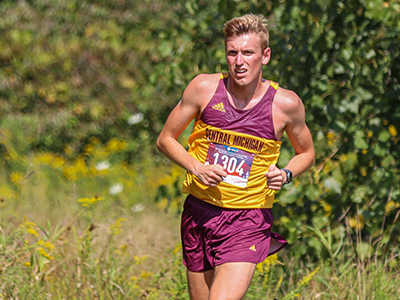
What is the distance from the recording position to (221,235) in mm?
2701

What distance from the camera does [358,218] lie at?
13.0 feet

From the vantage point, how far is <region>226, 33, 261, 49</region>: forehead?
261 cm

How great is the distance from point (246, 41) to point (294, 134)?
0.48 m

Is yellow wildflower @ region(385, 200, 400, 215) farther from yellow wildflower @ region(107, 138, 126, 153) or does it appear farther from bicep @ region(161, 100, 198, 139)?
yellow wildflower @ region(107, 138, 126, 153)

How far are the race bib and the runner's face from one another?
281mm

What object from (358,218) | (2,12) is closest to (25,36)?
(2,12)

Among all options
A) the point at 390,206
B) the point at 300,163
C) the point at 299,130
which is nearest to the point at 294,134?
the point at 299,130

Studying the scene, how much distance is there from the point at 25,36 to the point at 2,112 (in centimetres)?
86

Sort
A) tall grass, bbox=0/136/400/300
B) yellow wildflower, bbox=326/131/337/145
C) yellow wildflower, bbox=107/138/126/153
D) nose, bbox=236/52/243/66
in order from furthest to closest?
1. yellow wildflower, bbox=107/138/126/153
2. yellow wildflower, bbox=326/131/337/145
3. tall grass, bbox=0/136/400/300
4. nose, bbox=236/52/243/66

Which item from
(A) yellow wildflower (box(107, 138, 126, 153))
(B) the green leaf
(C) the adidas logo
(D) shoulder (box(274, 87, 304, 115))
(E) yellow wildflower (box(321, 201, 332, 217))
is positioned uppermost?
(D) shoulder (box(274, 87, 304, 115))

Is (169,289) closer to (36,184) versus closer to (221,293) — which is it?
(221,293)

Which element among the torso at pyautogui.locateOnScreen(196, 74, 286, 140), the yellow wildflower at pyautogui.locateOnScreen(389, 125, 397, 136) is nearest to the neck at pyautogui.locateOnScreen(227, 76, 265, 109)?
the torso at pyautogui.locateOnScreen(196, 74, 286, 140)

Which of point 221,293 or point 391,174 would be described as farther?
point 391,174

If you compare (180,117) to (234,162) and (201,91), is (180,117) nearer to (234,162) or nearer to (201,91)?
(201,91)
